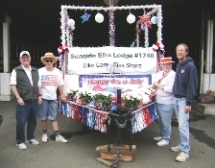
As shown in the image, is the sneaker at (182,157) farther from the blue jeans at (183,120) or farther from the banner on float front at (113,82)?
the banner on float front at (113,82)

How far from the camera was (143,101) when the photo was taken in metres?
4.64

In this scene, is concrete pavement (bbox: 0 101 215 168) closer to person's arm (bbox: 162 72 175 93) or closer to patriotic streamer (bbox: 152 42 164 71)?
person's arm (bbox: 162 72 175 93)

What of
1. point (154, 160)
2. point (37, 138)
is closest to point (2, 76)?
point (37, 138)

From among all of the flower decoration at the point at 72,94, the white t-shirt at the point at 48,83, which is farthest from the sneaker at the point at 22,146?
the flower decoration at the point at 72,94

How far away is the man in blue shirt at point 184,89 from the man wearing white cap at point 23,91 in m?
2.43

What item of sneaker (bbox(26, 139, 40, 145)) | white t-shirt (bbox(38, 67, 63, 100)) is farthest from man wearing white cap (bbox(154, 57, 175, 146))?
sneaker (bbox(26, 139, 40, 145))

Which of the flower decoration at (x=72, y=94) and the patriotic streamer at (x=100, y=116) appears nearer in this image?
the patriotic streamer at (x=100, y=116)

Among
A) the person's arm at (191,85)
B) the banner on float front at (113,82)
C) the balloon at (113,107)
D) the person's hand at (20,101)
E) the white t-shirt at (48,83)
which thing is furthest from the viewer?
the banner on float front at (113,82)

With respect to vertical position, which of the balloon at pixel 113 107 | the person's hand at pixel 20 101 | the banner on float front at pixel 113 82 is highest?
the banner on float front at pixel 113 82

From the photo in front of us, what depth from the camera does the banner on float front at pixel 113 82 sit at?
5.62 metres

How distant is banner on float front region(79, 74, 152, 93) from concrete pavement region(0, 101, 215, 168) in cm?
105

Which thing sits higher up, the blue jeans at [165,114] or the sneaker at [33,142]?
the blue jeans at [165,114]

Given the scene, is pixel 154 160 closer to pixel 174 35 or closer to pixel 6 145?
pixel 6 145

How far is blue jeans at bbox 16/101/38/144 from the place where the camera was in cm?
476
